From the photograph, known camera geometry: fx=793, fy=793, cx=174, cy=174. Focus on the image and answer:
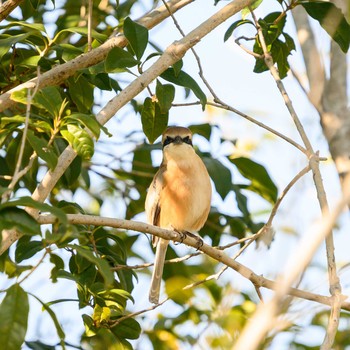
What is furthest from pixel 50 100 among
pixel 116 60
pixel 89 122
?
pixel 116 60

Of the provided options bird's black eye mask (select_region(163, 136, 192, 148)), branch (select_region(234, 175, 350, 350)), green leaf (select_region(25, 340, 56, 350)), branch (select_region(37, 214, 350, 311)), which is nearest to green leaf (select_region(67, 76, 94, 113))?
branch (select_region(37, 214, 350, 311))

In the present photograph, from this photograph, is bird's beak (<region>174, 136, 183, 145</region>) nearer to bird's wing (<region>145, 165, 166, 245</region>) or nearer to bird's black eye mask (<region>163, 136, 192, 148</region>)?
bird's black eye mask (<region>163, 136, 192, 148</region>)

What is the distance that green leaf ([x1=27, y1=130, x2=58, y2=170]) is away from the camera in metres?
2.63

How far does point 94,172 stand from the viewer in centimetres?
499

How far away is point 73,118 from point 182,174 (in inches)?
89.2

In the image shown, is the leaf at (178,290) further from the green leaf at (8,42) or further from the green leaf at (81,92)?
the green leaf at (8,42)

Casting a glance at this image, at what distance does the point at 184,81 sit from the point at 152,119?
360mm

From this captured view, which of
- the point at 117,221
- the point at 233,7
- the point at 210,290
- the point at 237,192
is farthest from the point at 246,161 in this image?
the point at 117,221

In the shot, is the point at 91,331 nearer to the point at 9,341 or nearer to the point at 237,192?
the point at 9,341

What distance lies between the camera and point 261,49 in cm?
396

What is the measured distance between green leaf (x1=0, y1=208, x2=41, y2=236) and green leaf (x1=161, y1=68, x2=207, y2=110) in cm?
126

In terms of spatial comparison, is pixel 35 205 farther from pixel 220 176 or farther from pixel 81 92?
pixel 220 176

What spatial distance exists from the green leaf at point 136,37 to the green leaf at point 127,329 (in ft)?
3.74

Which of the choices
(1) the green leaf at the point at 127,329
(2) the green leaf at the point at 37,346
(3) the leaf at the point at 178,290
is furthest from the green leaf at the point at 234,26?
(2) the green leaf at the point at 37,346
